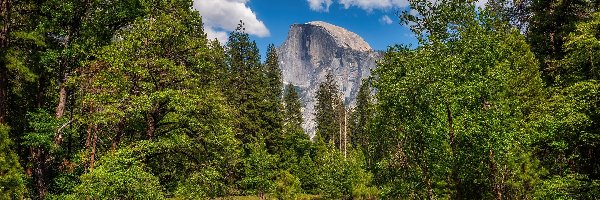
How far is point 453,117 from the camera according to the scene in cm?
1770

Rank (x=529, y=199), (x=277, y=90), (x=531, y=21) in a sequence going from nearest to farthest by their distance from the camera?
(x=529, y=199) < (x=531, y=21) < (x=277, y=90)

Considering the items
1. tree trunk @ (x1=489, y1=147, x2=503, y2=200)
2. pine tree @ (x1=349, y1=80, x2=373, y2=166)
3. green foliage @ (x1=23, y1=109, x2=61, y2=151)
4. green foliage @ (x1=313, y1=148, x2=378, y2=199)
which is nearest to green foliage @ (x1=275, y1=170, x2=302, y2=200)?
green foliage @ (x1=313, y1=148, x2=378, y2=199)

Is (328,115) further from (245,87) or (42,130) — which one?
(42,130)

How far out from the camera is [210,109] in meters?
21.7

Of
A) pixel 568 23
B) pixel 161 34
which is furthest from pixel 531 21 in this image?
pixel 161 34

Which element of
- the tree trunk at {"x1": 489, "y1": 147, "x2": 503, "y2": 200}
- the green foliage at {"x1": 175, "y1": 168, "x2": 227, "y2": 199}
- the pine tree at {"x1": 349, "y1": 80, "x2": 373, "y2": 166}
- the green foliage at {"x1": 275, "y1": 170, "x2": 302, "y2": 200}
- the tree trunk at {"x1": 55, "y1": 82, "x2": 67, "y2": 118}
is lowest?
the green foliage at {"x1": 275, "y1": 170, "x2": 302, "y2": 200}

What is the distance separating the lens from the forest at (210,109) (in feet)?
56.2

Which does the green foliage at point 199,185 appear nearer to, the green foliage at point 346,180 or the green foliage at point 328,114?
the green foliage at point 346,180

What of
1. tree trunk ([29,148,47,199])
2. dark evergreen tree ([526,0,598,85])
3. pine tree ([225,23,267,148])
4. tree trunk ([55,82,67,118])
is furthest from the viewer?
pine tree ([225,23,267,148])

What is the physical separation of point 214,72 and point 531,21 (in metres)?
24.8

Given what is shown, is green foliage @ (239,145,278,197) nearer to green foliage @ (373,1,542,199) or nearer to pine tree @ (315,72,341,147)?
green foliage @ (373,1,542,199)

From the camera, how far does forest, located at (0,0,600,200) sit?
1712 centimetres

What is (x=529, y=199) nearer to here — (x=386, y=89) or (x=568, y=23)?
(x=386, y=89)

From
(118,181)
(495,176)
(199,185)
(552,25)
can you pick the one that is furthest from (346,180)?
(118,181)
